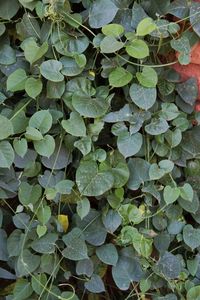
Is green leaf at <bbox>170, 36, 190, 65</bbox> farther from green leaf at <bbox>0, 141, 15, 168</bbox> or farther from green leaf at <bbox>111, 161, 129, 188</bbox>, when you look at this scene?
green leaf at <bbox>0, 141, 15, 168</bbox>

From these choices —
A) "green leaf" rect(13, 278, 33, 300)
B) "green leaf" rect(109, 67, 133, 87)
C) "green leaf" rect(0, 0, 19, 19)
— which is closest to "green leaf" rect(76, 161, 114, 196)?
"green leaf" rect(109, 67, 133, 87)

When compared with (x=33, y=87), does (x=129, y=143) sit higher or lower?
lower

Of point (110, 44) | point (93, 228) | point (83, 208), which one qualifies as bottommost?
point (93, 228)

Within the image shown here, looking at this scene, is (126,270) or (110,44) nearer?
(110,44)

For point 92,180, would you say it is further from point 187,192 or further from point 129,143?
point 187,192

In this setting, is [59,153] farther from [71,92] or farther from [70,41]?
[70,41]

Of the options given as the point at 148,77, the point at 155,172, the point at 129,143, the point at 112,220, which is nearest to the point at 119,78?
the point at 148,77
